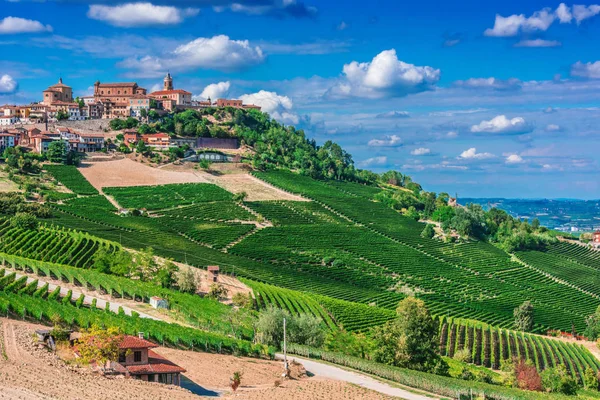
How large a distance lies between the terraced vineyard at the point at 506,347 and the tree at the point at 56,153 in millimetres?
61294

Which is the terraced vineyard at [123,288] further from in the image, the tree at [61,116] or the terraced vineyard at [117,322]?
the tree at [61,116]

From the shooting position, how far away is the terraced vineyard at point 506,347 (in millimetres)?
54919

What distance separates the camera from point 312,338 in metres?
44.7

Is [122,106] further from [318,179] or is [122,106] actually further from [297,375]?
[297,375]

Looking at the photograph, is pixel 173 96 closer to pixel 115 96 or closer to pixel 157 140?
pixel 115 96

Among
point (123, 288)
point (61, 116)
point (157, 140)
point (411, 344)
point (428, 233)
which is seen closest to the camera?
point (411, 344)

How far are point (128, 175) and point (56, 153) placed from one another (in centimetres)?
1028

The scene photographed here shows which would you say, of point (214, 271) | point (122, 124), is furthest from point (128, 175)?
point (214, 271)

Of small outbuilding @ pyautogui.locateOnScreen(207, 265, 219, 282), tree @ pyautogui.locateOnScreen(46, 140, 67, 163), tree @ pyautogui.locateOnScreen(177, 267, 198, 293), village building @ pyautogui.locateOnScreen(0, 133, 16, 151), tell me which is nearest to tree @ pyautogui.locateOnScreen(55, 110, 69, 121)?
village building @ pyautogui.locateOnScreen(0, 133, 16, 151)

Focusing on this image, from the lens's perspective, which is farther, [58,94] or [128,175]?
[58,94]

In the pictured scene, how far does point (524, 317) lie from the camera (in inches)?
2746

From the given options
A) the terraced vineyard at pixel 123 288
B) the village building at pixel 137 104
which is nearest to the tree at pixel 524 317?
the terraced vineyard at pixel 123 288

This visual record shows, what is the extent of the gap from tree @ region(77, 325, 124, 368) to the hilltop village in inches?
3203

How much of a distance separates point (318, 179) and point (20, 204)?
5672 cm
